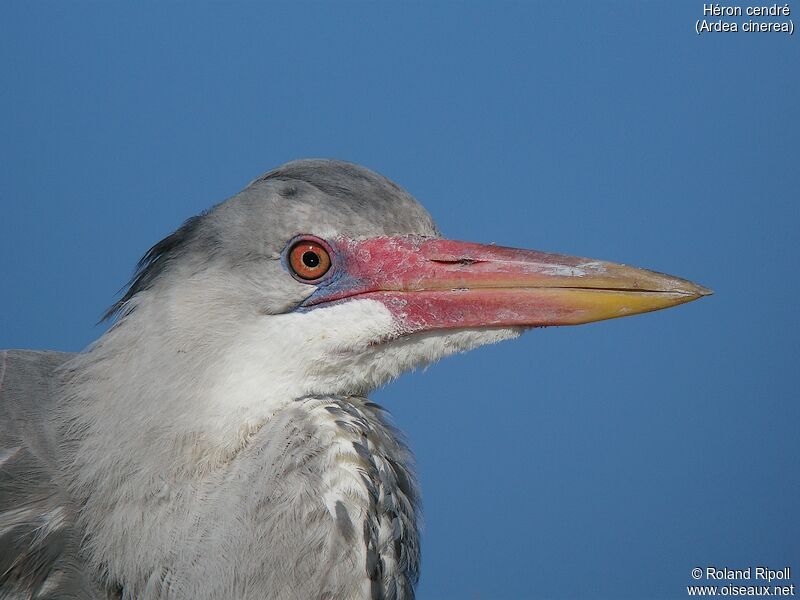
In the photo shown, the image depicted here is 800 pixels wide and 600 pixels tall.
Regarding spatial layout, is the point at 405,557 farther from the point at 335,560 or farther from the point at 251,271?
the point at 251,271

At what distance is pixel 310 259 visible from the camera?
6.34ft

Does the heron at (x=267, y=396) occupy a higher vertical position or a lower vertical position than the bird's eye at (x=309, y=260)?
lower

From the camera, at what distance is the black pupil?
1930mm

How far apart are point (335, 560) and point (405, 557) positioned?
200 millimetres

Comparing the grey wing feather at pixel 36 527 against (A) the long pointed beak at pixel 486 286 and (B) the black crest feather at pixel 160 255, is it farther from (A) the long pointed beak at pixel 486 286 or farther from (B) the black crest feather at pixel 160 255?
(A) the long pointed beak at pixel 486 286

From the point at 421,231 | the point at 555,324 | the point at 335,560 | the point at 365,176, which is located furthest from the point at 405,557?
the point at 365,176

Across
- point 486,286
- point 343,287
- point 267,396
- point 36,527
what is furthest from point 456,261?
point 36,527

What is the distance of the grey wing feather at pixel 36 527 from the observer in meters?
1.92

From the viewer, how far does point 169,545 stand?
70.5 inches

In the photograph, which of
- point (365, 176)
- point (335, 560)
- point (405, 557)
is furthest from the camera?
point (365, 176)

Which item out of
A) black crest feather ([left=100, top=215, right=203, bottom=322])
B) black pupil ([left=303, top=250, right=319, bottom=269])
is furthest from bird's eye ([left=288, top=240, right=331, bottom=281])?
black crest feather ([left=100, top=215, right=203, bottom=322])

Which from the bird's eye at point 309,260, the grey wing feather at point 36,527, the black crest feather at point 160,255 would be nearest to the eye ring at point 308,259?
the bird's eye at point 309,260

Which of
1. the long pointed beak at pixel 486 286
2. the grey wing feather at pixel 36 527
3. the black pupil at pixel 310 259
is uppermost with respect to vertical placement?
the black pupil at pixel 310 259

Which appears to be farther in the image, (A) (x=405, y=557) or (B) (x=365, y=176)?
(B) (x=365, y=176)
